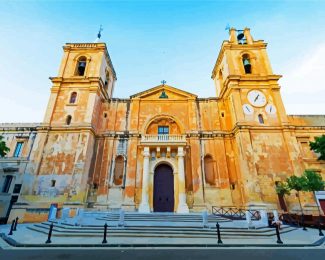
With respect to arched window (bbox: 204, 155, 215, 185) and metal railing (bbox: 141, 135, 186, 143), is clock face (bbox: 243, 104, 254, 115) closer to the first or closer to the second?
arched window (bbox: 204, 155, 215, 185)

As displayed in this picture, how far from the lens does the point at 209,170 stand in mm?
19078

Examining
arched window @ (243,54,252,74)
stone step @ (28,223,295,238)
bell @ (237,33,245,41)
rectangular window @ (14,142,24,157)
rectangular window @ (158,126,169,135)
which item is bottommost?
stone step @ (28,223,295,238)

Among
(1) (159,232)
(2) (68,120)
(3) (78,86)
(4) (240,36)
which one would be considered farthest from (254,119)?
(3) (78,86)

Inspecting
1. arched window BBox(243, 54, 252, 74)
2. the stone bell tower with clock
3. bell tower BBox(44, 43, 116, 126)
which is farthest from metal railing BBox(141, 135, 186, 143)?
arched window BBox(243, 54, 252, 74)

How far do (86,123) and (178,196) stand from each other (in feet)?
37.7

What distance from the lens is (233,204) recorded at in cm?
1719

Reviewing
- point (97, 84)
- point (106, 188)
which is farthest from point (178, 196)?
point (97, 84)

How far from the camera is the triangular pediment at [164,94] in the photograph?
22734 mm

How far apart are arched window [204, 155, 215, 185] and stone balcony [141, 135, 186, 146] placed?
3258mm

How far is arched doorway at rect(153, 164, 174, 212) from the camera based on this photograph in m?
17.5

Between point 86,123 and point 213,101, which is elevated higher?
point 213,101

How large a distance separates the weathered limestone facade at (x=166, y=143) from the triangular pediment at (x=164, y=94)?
0.13 metres

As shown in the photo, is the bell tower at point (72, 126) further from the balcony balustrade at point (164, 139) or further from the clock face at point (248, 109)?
the clock face at point (248, 109)
